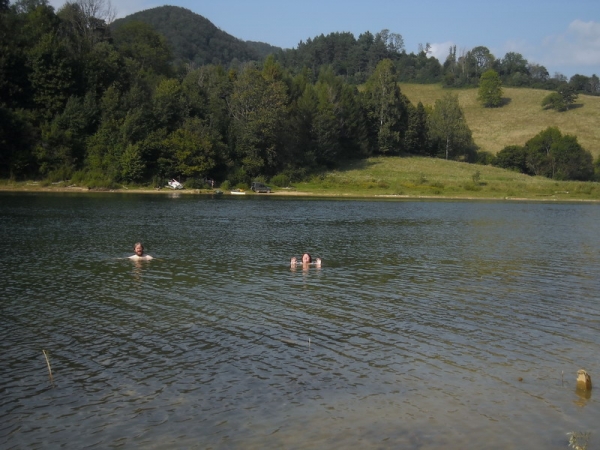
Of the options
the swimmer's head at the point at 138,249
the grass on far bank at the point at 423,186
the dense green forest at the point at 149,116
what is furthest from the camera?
the grass on far bank at the point at 423,186

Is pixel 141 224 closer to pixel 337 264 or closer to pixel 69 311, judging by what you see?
pixel 337 264

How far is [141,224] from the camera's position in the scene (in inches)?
1922

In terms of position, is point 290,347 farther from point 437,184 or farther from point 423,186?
point 437,184

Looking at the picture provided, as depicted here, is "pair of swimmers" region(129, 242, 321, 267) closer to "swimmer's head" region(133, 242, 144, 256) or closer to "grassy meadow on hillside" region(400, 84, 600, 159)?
"swimmer's head" region(133, 242, 144, 256)

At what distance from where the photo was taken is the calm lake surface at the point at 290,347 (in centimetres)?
1212

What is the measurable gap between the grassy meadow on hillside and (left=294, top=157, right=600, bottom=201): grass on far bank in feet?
117

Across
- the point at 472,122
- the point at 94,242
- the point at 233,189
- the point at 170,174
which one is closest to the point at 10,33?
the point at 170,174

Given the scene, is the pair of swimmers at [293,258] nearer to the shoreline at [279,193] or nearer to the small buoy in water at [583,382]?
the small buoy in water at [583,382]

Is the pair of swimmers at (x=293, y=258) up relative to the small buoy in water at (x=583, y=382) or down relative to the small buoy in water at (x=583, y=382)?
up

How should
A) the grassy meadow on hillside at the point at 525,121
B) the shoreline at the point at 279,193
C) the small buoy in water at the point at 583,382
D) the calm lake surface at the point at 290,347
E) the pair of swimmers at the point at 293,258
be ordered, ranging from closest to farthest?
the calm lake surface at the point at 290,347 → the small buoy in water at the point at 583,382 → the pair of swimmers at the point at 293,258 → the shoreline at the point at 279,193 → the grassy meadow on hillside at the point at 525,121

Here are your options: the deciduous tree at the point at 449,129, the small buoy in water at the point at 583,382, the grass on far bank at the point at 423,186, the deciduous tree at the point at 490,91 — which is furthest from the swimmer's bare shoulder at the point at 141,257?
the deciduous tree at the point at 490,91

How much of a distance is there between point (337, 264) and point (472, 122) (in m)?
163

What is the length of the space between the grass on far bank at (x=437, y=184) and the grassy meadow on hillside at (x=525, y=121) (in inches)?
1404

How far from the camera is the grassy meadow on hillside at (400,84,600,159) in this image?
526 ft
